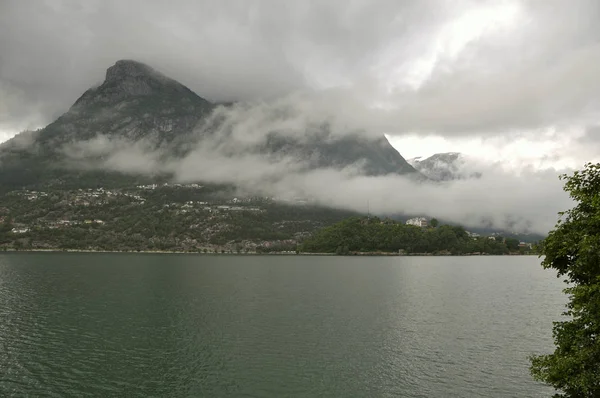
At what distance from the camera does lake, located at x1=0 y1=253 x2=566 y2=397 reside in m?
42.4

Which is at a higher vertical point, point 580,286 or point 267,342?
point 580,286

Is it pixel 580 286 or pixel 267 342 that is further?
pixel 267 342

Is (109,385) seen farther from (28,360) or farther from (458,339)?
(458,339)

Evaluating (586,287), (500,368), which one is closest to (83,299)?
(500,368)

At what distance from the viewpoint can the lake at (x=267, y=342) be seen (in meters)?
42.4

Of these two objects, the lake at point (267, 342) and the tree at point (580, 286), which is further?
the lake at point (267, 342)

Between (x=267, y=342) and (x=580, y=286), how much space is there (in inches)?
1682

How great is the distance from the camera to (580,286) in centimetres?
2838

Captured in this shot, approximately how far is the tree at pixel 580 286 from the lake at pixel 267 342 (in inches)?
537

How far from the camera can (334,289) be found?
11919cm

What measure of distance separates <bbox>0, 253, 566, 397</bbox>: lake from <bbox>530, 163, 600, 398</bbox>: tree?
13.6m

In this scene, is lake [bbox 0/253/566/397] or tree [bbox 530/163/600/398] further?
lake [bbox 0/253/566/397]

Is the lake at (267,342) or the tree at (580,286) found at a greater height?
the tree at (580,286)

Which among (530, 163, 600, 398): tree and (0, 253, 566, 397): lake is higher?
(530, 163, 600, 398): tree
